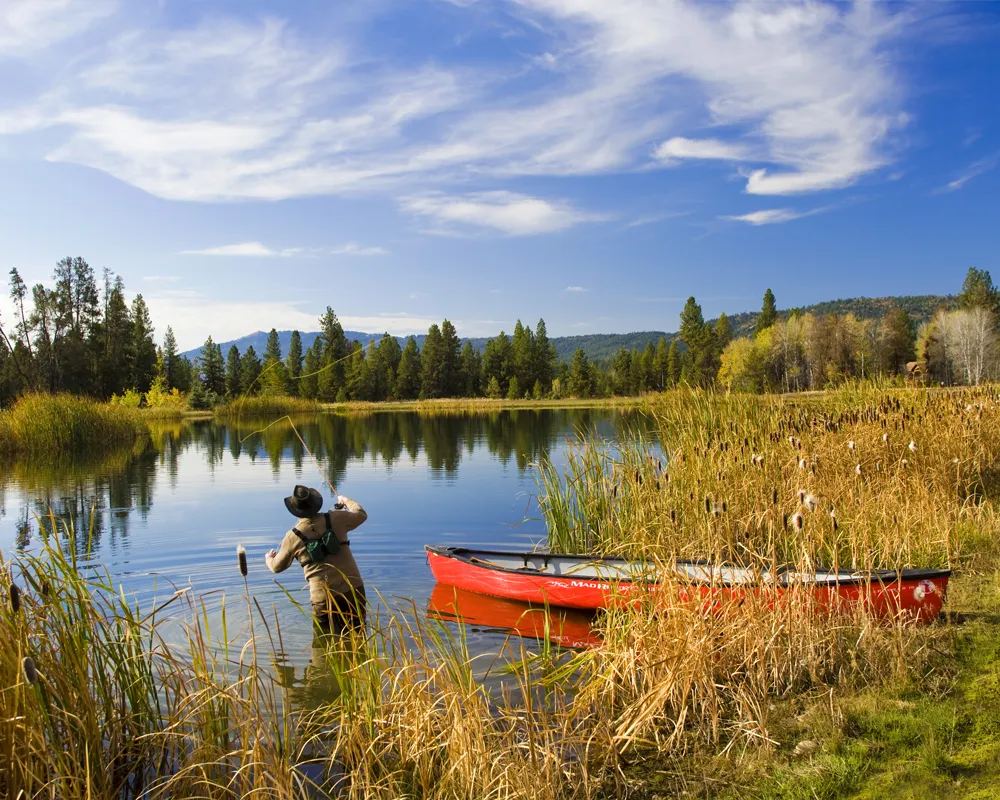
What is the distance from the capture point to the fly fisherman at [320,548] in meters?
7.16


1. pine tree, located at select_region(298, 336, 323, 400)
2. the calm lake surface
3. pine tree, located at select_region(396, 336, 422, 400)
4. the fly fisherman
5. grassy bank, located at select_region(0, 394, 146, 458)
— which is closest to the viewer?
the fly fisherman

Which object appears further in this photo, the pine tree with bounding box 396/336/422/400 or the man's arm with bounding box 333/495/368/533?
the pine tree with bounding box 396/336/422/400

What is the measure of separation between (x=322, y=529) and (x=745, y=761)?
14.6 feet

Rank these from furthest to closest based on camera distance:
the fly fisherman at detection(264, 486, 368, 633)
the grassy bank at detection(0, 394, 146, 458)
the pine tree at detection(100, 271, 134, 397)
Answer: the pine tree at detection(100, 271, 134, 397) < the grassy bank at detection(0, 394, 146, 458) < the fly fisherman at detection(264, 486, 368, 633)

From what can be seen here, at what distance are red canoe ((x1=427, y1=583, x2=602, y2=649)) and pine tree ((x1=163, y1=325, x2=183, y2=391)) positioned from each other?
8153cm

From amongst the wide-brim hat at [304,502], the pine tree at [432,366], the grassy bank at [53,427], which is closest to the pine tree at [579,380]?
the pine tree at [432,366]

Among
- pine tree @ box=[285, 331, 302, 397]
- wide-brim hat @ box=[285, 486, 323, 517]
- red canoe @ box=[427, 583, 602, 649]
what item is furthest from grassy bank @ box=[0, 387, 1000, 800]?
pine tree @ box=[285, 331, 302, 397]

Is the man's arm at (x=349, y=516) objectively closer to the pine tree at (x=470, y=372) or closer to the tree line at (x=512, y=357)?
the tree line at (x=512, y=357)

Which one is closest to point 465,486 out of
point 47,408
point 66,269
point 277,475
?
point 277,475

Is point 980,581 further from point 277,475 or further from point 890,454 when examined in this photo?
point 277,475

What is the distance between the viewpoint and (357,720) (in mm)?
4234

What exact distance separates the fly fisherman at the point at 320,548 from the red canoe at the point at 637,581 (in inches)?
75.4

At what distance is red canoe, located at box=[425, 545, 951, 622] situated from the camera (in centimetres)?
567

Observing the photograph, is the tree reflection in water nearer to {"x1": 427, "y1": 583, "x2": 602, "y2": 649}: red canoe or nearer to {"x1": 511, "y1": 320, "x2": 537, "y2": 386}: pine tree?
{"x1": 427, "y1": 583, "x2": 602, "y2": 649}: red canoe
